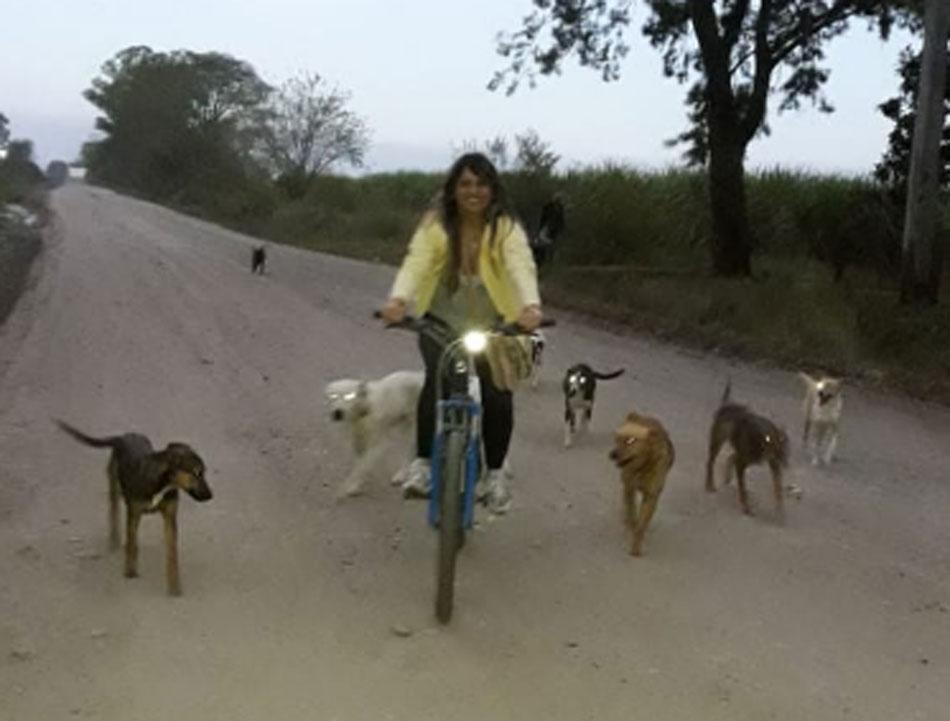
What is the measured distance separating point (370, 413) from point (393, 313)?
79.2 inches

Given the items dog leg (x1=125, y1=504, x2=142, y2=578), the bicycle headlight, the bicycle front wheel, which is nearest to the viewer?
the bicycle front wheel

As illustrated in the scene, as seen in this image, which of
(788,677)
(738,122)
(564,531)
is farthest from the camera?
(738,122)

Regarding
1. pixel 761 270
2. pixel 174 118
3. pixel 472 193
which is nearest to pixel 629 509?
pixel 472 193

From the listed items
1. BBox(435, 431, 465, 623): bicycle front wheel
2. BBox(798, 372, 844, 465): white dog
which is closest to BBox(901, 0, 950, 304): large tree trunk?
BBox(798, 372, 844, 465): white dog

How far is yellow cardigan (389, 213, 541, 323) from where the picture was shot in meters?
6.68

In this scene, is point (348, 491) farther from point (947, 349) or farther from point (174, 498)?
point (947, 349)

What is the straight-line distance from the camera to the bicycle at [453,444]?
5938mm

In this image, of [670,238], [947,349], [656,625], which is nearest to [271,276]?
[670,238]

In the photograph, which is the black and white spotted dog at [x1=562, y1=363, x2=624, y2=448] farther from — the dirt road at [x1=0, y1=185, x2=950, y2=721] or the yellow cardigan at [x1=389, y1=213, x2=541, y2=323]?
the yellow cardigan at [x1=389, y1=213, x2=541, y2=323]

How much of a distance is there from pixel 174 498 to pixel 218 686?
127 centimetres

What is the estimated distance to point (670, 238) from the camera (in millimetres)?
27234

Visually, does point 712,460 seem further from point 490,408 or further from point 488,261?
point 488,261

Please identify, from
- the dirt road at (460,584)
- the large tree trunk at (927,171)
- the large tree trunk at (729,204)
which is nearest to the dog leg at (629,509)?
the dirt road at (460,584)

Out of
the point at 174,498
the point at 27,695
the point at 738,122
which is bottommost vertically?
the point at 27,695
